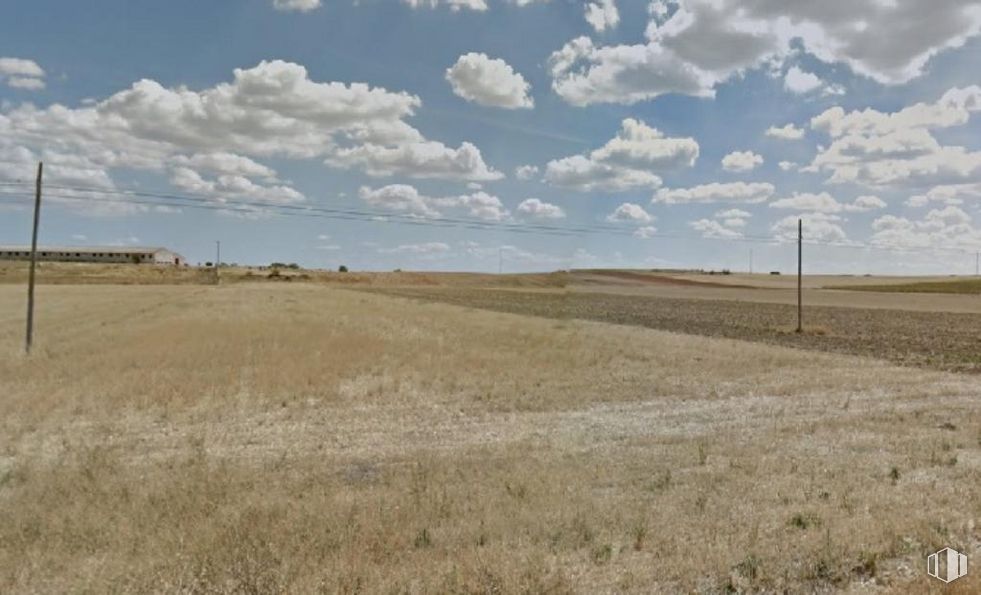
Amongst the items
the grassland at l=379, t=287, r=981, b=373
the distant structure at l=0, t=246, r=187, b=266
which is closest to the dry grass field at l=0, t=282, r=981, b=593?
the grassland at l=379, t=287, r=981, b=373

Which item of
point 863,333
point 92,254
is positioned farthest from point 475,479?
point 92,254

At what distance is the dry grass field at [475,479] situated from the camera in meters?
5.04

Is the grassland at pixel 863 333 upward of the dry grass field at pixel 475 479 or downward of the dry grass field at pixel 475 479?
→ upward

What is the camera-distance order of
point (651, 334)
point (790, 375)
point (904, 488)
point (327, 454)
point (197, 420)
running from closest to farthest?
point (904, 488)
point (327, 454)
point (197, 420)
point (790, 375)
point (651, 334)

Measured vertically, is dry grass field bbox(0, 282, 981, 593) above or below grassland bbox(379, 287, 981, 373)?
below

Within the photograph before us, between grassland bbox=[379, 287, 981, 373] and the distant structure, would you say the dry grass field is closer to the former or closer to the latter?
grassland bbox=[379, 287, 981, 373]

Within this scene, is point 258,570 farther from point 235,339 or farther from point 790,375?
point 235,339

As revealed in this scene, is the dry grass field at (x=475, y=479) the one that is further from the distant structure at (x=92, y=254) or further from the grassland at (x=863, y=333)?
the distant structure at (x=92, y=254)

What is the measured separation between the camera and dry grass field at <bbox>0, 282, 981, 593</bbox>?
504 cm

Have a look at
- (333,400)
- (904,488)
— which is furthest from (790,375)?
(333,400)

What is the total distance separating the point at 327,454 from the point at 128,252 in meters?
196

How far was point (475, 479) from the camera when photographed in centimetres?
774

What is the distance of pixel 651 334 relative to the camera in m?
33.2

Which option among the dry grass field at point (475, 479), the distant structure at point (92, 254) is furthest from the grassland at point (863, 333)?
the distant structure at point (92, 254)
